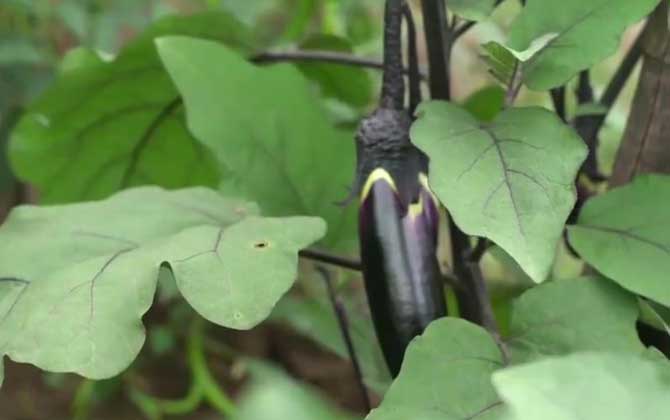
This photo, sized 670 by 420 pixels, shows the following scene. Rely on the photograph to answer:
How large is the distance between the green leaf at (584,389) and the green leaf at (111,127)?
1.90 ft

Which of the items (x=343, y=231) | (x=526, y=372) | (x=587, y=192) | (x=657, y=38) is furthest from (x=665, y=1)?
(x=526, y=372)

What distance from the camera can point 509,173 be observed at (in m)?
0.55

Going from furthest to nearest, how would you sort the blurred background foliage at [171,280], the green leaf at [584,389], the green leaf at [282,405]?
the blurred background foliage at [171,280], the green leaf at [584,389], the green leaf at [282,405]

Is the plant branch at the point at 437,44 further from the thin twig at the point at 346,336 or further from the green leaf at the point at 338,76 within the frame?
the green leaf at the point at 338,76

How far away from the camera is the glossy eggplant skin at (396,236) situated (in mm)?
605

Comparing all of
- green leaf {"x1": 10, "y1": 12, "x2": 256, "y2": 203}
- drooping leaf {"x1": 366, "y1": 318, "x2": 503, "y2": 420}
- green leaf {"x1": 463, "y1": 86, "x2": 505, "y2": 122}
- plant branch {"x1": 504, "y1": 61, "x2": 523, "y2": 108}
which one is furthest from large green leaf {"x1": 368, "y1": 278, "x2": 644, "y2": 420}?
green leaf {"x1": 10, "y1": 12, "x2": 256, "y2": 203}

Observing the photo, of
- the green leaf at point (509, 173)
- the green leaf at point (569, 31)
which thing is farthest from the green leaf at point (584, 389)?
the green leaf at point (569, 31)

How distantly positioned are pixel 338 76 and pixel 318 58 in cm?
13

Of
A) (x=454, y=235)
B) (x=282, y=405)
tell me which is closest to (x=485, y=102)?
(x=454, y=235)

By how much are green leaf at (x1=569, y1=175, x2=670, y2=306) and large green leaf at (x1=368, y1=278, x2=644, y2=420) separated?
0.05 ft

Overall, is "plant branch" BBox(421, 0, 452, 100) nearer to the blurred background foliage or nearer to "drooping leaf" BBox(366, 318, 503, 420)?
"drooping leaf" BBox(366, 318, 503, 420)

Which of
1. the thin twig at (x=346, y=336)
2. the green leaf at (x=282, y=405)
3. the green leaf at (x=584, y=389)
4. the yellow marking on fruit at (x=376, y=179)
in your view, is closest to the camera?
the green leaf at (x=282, y=405)

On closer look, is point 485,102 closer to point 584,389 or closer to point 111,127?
point 111,127

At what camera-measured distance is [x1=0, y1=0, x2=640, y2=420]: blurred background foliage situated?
1.15 metres
